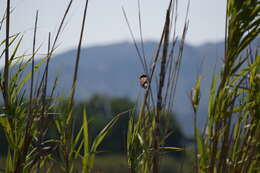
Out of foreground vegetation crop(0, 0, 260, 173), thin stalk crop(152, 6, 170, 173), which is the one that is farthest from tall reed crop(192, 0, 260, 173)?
thin stalk crop(152, 6, 170, 173)

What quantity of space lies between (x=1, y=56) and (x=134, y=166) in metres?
0.50

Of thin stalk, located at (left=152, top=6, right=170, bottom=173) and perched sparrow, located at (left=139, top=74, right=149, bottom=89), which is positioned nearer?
thin stalk, located at (left=152, top=6, right=170, bottom=173)

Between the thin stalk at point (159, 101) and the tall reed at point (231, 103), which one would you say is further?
the tall reed at point (231, 103)

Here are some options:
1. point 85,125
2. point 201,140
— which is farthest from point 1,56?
point 201,140

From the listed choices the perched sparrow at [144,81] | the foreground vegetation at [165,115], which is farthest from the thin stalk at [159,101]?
the perched sparrow at [144,81]

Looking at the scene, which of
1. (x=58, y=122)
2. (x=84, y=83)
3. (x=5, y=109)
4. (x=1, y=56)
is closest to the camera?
(x=5, y=109)

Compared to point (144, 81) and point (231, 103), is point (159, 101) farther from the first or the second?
point (231, 103)

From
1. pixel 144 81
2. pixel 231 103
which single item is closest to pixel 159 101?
pixel 144 81

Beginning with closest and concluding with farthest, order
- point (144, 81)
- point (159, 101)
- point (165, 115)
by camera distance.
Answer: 1. point (159, 101)
2. point (144, 81)
3. point (165, 115)

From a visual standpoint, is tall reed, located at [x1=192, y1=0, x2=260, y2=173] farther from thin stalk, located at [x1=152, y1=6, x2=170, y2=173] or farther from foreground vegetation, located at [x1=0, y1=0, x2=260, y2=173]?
thin stalk, located at [x1=152, y1=6, x2=170, y2=173]

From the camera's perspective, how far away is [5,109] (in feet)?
3.31

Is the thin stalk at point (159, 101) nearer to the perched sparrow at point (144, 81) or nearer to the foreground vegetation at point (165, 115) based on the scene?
the foreground vegetation at point (165, 115)

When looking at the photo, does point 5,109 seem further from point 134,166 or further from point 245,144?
point 245,144

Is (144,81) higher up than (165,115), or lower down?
higher up
